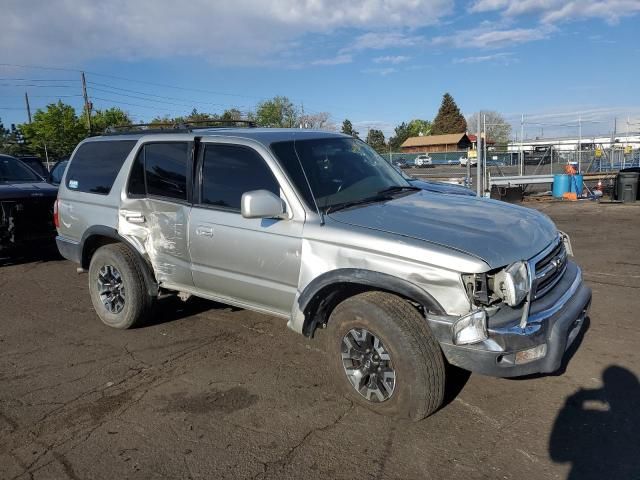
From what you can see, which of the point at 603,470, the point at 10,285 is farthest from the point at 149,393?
the point at 10,285

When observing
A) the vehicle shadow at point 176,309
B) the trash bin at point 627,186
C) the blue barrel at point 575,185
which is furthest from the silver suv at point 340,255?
the blue barrel at point 575,185

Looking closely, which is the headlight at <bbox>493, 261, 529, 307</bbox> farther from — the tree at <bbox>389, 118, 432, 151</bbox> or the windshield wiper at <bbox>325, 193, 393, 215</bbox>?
the tree at <bbox>389, 118, 432, 151</bbox>

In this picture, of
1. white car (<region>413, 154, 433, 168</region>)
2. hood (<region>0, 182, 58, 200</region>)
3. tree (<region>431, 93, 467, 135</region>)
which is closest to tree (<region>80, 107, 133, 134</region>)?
white car (<region>413, 154, 433, 168</region>)

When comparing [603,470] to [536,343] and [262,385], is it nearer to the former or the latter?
[536,343]

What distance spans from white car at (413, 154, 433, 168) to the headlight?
55.9m

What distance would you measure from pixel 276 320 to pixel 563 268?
9.53 ft

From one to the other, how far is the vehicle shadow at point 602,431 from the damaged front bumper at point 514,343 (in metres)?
0.46

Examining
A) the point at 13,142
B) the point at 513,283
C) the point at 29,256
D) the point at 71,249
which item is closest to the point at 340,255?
the point at 513,283

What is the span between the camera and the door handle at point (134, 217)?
16.7 feet

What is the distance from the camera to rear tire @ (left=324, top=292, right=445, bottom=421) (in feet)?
10.8

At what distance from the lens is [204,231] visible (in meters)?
4.52

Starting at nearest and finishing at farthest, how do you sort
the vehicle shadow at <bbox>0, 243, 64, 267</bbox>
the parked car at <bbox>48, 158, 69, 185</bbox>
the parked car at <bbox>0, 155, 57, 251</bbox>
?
the parked car at <bbox>0, 155, 57, 251</bbox> < the vehicle shadow at <bbox>0, 243, 64, 267</bbox> < the parked car at <bbox>48, 158, 69, 185</bbox>

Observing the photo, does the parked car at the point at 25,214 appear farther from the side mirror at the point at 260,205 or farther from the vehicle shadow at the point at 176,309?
the side mirror at the point at 260,205

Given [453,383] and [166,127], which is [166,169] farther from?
[453,383]
